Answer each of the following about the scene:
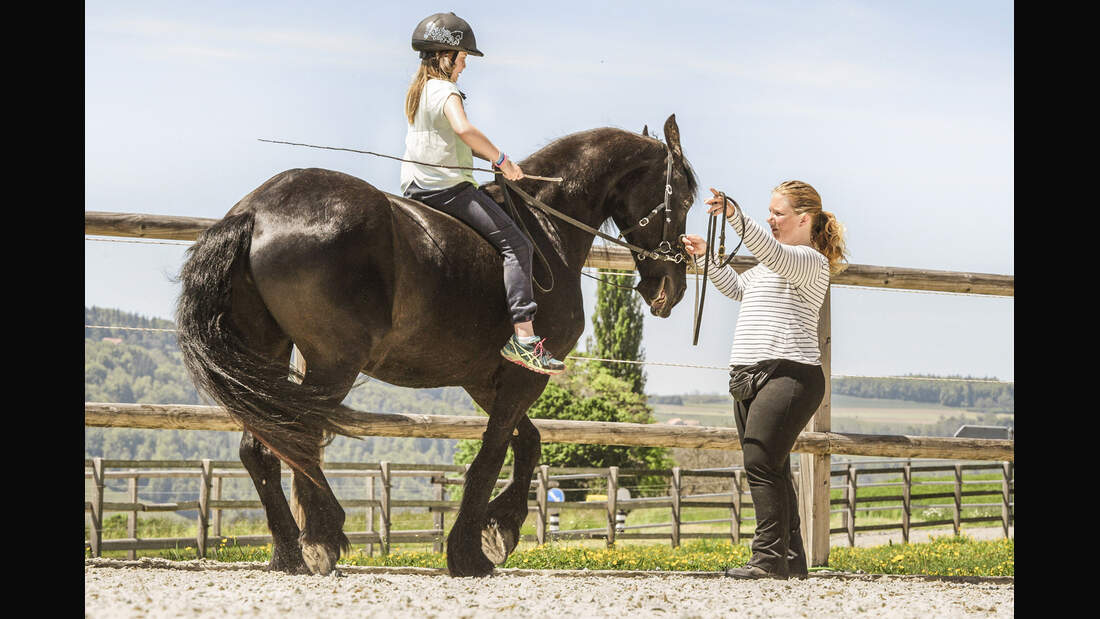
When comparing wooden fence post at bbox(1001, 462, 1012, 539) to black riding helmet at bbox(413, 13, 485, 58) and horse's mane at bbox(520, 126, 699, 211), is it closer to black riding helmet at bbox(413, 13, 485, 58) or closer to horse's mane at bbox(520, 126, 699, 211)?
horse's mane at bbox(520, 126, 699, 211)

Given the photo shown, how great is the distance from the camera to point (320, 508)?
357 centimetres

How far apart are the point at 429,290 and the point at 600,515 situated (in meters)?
16.9

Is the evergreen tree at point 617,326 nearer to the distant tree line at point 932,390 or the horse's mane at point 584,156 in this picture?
the distant tree line at point 932,390

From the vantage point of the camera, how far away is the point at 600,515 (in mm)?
20016

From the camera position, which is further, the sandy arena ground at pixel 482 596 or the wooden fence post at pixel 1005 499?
the wooden fence post at pixel 1005 499

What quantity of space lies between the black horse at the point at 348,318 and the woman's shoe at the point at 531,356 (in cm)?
19

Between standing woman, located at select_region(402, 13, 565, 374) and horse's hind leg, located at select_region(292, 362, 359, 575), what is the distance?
69 centimetres

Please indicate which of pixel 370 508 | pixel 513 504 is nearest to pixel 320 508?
pixel 513 504

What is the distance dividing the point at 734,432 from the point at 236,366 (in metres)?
3.37

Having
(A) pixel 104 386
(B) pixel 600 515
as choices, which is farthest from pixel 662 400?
(B) pixel 600 515

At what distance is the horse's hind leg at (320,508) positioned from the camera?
11.6ft

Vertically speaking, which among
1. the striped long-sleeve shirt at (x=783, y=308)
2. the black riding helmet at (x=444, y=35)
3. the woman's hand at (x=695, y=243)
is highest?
the black riding helmet at (x=444, y=35)

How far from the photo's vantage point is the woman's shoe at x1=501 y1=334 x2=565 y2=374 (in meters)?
3.78

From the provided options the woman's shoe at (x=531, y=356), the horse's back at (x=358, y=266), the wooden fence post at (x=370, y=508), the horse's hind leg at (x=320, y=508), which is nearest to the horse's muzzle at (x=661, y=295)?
the woman's shoe at (x=531, y=356)
